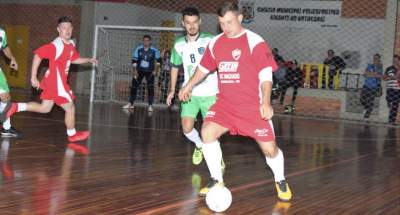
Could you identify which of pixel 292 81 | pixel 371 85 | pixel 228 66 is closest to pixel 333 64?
pixel 292 81

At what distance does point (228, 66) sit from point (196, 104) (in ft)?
5.48

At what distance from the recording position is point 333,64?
17.7 meters

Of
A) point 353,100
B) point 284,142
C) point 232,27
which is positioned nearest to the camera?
point 232,27

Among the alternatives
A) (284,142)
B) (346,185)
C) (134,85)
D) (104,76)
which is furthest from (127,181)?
(104,76)

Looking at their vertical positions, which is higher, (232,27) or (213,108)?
(232,27)

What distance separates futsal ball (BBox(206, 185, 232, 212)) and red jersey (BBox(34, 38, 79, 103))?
149 inches

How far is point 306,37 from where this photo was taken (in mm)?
19062

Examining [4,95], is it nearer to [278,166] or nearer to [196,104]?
[196,104]

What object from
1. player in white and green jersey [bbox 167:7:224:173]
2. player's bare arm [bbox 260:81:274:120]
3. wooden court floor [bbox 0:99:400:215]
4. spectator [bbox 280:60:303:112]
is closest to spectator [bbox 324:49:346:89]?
spectator [bbox 280:60:303:112]

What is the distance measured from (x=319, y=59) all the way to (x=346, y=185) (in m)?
13.8

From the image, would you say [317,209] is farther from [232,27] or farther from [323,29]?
[323,29]

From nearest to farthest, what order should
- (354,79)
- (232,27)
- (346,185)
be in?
1. (232,27)
2. (346,185)
3. (354,79)

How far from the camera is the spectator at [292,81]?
1644 cm

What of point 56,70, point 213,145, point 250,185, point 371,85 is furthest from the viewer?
point 371,85
